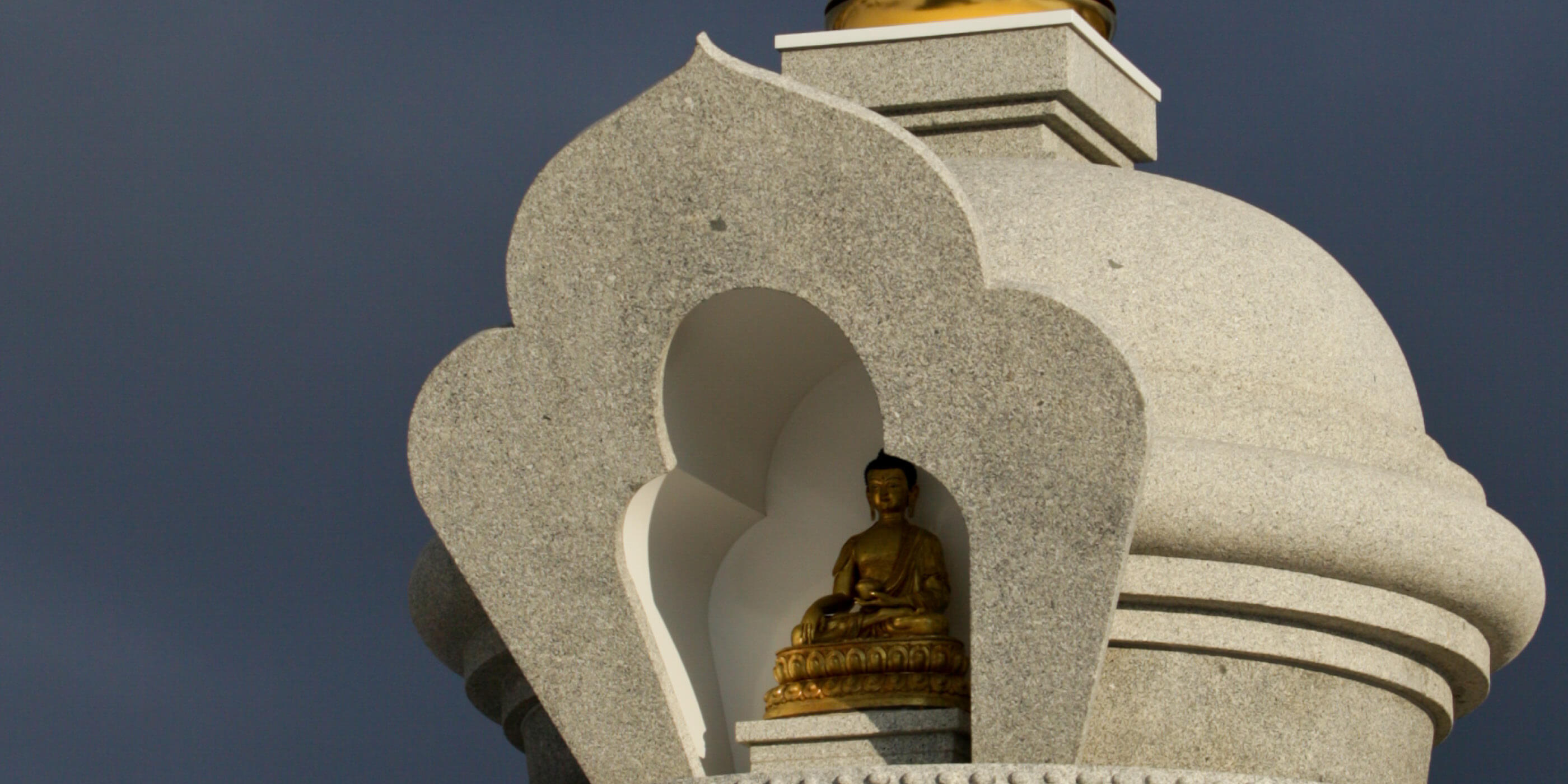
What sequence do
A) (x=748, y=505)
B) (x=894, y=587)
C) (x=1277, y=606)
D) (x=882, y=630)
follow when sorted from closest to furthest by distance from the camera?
(x=1277, y=606)
(x=882, y=630)
(x=894, y=587)
(x=748, y=505)

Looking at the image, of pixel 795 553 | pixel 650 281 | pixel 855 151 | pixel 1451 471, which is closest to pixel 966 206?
pixel 855 151

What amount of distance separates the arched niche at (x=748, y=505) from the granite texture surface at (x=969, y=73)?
8.29 feet

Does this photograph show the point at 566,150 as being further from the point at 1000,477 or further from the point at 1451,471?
the point at 1451,471

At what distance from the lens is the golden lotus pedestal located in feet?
39.2

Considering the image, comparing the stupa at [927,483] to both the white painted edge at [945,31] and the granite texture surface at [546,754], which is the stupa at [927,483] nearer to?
the granite texture surface at [546,754]

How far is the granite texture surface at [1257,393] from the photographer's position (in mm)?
11602

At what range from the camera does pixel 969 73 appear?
14961 millimetres

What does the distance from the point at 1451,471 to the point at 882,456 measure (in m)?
2.79

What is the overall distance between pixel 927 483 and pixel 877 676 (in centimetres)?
114

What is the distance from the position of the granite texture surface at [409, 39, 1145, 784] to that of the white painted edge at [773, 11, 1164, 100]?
357cm

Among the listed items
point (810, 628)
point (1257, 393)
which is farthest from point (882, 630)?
point (1257, 393)

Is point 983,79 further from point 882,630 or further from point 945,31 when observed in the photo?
point 882,630

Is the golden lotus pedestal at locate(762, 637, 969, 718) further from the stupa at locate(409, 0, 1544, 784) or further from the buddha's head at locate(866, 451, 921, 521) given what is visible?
the buddha's head at locate(866, 451, 921, 521)

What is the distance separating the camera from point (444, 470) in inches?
473
